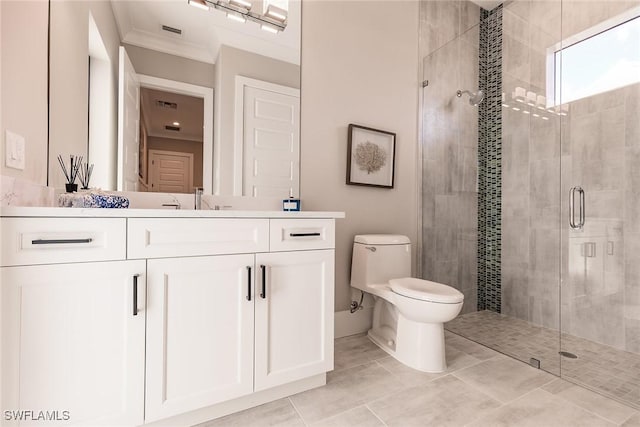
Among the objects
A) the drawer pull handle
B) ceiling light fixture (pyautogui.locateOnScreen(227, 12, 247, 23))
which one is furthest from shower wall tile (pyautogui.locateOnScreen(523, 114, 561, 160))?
the drawer pull handle

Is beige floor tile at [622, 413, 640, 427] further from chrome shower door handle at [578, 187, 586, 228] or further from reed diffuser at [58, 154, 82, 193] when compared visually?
reed diffuser at [58, 154, 82, 193]

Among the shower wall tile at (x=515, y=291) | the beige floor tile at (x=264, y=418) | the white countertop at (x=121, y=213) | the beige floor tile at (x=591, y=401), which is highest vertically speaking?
the white countertop at (x=121, y=213)

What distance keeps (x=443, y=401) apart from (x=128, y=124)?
2.13m

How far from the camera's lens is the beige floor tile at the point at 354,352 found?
1870 millimetres

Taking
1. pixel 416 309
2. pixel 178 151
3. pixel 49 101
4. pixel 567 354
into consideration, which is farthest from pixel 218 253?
pixel 567 354

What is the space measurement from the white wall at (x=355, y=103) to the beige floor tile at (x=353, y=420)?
35.1 inches

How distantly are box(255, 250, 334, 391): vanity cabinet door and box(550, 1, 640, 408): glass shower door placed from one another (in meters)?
1.55

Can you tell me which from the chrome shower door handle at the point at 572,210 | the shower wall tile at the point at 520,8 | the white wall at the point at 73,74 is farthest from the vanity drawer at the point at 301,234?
the shower wall tile at the point at 520,8

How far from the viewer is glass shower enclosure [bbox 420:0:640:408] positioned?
1.98 meters

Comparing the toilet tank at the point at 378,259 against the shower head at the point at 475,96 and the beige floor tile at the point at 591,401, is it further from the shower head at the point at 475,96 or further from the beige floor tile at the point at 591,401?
the shower head at the point at 475,96

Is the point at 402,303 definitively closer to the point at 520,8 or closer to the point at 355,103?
the point at 355,103

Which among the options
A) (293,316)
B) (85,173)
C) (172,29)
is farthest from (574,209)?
(85,173)

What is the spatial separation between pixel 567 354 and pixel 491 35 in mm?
2667

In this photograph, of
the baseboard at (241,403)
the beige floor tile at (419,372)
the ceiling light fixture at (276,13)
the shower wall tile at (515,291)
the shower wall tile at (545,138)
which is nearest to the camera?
the baseboard at (241,403)
